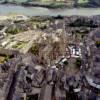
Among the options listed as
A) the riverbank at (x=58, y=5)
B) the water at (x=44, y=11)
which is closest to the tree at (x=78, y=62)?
the water at (x=44, y=11)

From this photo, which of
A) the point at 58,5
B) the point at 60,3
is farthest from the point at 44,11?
the point at 60,3

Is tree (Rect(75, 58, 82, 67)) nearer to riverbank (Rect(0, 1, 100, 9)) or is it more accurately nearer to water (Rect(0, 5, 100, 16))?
water (Rect(0, 5, 100, 16))

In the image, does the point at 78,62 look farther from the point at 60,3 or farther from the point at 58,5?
the point at 60,3

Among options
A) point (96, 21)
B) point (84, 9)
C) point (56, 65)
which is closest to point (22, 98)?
point (56, 65)

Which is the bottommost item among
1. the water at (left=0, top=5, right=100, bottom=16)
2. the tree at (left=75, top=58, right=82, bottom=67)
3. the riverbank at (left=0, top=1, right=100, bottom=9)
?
the water at (left=0, top=5, right=100, bottom=16)

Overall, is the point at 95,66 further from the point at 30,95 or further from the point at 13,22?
the point at 13,22

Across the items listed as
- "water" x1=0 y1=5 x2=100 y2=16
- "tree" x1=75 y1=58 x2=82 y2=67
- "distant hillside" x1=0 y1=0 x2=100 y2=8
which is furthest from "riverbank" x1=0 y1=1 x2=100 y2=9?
"tree" x1=75 y1=58 x2=82 y2=67

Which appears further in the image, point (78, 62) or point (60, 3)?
point (60, 3)

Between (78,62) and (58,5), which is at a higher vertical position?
(78,62)

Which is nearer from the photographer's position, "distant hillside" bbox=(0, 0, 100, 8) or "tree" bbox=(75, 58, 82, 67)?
"tree" bbox=(75, 58, 82, 67)

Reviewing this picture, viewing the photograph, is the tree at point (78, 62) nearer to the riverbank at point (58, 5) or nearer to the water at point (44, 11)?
the water at point (44, 11)

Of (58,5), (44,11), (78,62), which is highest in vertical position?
(78,62)
